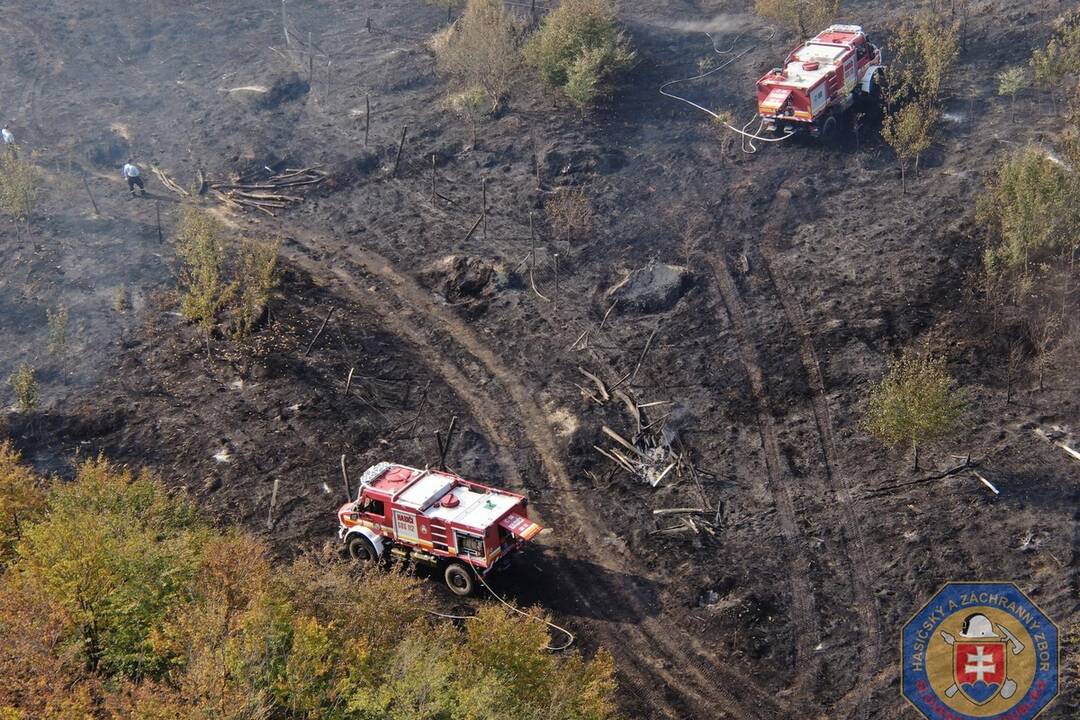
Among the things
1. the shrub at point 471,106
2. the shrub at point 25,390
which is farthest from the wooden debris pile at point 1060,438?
the shrub at point 25,390

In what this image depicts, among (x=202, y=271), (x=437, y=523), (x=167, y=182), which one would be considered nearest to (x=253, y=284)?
(x=202, y=271)

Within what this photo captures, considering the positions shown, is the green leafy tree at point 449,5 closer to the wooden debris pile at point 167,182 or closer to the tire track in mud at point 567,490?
the wooden debris pile at point 167,182

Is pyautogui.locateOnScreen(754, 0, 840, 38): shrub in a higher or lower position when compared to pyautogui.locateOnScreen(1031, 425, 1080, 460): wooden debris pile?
higher

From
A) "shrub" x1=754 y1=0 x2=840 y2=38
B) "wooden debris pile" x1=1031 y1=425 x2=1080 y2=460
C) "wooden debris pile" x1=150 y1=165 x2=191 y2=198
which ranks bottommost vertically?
"wooden debris pile" x1=1031 y1=425 x2=1080 y2=460

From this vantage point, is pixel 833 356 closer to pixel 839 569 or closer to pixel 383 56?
pixel 839 569

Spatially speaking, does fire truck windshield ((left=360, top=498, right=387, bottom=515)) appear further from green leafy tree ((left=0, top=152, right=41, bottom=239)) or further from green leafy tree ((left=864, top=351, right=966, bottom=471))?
green leafy tree ((left=0, top=152, right=41, bottom=239))

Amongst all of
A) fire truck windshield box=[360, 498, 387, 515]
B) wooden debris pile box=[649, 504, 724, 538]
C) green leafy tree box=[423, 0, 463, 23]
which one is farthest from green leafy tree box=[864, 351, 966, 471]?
green leafy tree box=[423, 0, 463, 23]

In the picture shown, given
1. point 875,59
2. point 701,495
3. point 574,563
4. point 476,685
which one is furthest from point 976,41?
point 476,685
